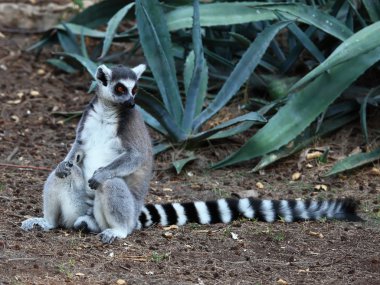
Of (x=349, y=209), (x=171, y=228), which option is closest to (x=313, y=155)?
(x=349, y=209)

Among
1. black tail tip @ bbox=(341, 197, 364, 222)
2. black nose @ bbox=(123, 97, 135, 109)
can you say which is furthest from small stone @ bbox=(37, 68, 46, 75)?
black tail tip @ bbox=(341, 197, 364, 222)

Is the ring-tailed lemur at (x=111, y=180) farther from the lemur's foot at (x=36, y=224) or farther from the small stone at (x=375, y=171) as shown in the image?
the small stone at (x=375, y=171)

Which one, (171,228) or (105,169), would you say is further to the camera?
(171,228)

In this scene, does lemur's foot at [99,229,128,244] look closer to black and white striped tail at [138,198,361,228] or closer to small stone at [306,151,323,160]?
black and white striped tail at [138,198,361,228]

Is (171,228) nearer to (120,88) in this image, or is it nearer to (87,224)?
(87,224)

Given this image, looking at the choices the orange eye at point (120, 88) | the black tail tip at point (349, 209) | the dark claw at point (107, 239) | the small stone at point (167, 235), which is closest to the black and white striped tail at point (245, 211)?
the black tail tip at point (349, 209)

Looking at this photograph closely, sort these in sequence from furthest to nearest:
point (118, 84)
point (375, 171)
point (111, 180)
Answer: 1. point (375, 171)
2. point (118, 84)
3. point (111, 180)

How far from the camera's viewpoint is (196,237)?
20.0 ft

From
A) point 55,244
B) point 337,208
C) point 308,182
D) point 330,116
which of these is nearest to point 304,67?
point 330,116

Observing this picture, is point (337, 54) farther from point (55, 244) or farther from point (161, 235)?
point (55, 244)

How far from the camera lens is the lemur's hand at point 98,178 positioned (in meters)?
5.88

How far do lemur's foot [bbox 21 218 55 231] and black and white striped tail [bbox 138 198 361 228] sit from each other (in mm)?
660

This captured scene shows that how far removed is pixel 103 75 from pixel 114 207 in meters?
0.96

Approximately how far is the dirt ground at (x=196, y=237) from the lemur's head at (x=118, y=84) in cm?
96
